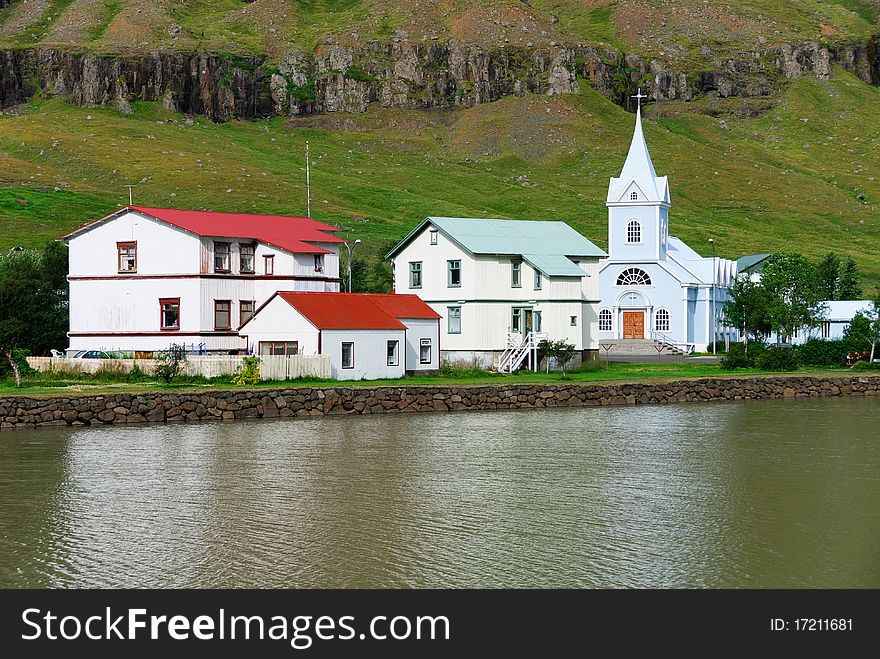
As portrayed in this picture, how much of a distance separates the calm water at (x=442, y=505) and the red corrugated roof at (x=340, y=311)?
32.2 feet

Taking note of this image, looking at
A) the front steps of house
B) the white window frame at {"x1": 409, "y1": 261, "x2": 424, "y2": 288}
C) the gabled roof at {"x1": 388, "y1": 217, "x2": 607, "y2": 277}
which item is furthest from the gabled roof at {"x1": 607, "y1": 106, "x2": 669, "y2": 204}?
the white window frame at {"x1": 409, "y1": 261, "x2": 424, "y2": 288}

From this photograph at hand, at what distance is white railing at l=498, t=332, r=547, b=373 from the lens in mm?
60906

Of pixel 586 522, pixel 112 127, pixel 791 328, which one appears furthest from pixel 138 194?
pixel 586 522

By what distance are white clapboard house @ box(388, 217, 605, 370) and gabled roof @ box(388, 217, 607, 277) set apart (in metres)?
0.08

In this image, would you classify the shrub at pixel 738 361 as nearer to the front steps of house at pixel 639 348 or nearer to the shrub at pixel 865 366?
the shrub at pixel 865 366

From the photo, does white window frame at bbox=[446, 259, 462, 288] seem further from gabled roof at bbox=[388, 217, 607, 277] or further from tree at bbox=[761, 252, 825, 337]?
tree at bbox=[761, 252, 825, 337]

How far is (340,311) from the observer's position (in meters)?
55.4

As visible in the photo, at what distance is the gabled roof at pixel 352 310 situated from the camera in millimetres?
53812

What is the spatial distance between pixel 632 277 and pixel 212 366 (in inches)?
1526

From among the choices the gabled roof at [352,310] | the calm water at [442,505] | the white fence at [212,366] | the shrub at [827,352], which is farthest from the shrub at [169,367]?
the shrub at [827,352]

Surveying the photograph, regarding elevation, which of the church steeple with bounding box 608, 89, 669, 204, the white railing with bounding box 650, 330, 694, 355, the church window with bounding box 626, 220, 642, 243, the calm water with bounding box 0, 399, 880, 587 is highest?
the church steeple with bounding box 608, 89, 669, 204

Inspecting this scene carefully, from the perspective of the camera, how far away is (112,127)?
19412 cm
